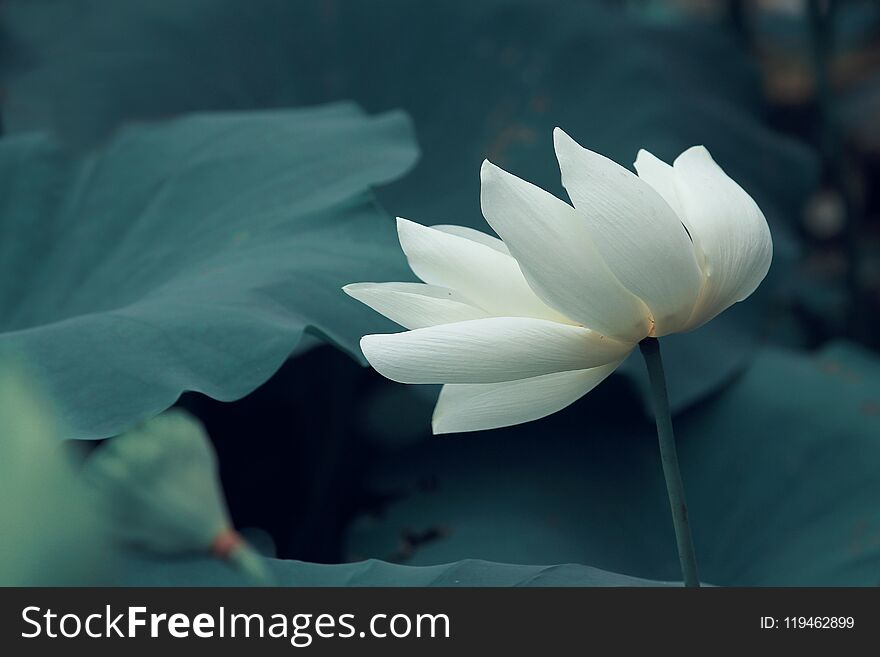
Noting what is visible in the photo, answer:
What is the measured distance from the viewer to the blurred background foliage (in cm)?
64

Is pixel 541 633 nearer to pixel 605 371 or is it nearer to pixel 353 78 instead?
pixel 605 371

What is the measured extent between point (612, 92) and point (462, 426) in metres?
0.90

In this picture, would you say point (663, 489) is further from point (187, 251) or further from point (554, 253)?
point (554, 253)

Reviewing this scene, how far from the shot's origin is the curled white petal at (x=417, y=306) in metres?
0.43

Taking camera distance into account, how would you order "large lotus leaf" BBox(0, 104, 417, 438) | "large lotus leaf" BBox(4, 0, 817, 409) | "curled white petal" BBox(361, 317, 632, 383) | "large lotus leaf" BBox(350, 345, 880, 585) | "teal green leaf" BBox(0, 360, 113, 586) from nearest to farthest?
"teal green leaf" BBox(0, 360, 113, 586), "curled white petal" BBox(361, 317, 632, 383), "large lotus leaf" BBox(0, 104, 417, 438), "large lotus leaf" BBox(350, 345, 880, 585), "large lotus leaf" BBox(4, 0, 817, 409)

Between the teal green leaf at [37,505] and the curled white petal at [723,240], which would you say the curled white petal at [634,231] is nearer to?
the curled white petal at [723,240]

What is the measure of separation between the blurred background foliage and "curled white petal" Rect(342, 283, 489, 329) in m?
0.14

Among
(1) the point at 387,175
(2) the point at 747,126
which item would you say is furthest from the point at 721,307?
(2) the point at 747,126

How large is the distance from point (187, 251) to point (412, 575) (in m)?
0.41

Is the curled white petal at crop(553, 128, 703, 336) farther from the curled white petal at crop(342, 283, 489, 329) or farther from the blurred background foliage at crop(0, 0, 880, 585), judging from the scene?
the blurred background foliage at crop(0, 0, 880, 585)

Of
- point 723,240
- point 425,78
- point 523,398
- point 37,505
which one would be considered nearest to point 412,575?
point 523,398

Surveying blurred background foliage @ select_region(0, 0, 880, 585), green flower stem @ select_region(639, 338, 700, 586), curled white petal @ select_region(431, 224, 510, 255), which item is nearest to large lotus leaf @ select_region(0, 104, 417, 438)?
blurred background foliage @ select_region(0, 0, 880, 585)

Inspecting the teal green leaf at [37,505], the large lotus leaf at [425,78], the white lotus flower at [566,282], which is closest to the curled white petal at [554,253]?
the white lotus flower at [566,282]

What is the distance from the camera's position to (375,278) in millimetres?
710
